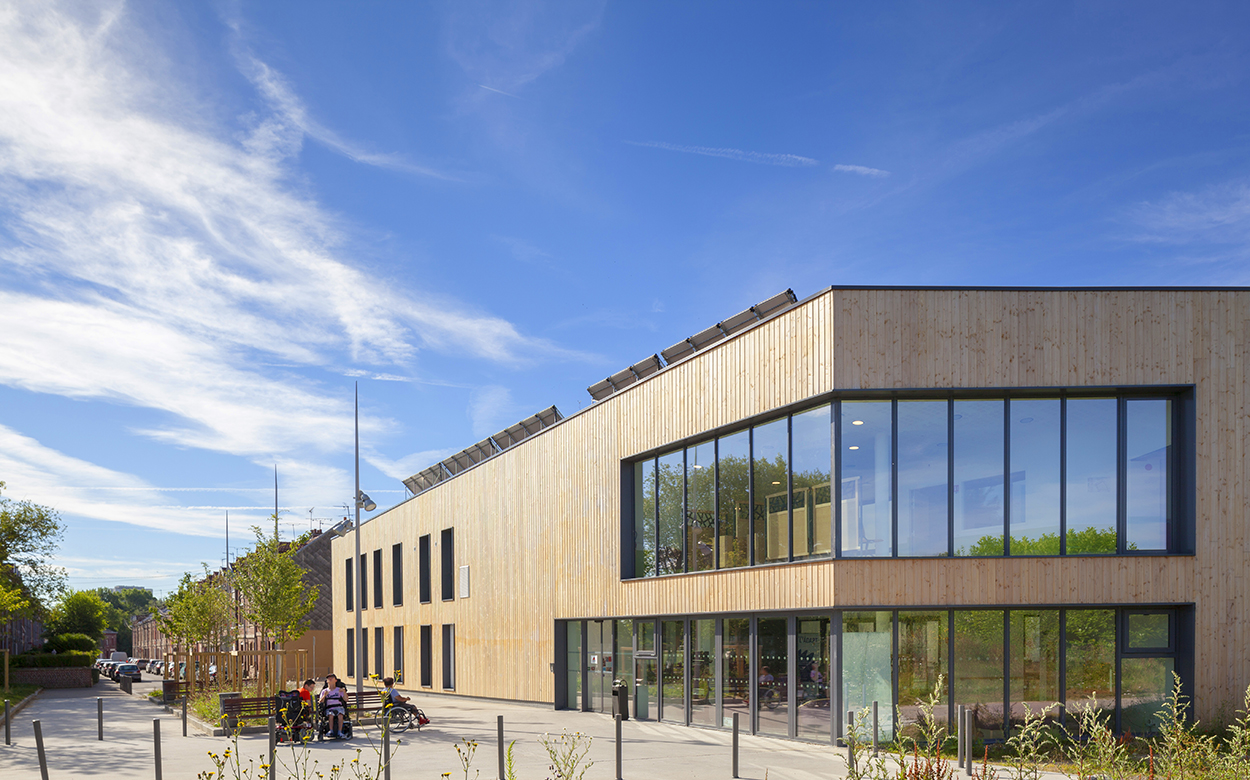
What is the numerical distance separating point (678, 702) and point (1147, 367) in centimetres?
1203

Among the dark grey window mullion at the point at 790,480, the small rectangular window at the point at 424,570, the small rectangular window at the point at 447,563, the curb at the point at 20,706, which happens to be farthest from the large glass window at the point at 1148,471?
the small rectangular window at the point at 424,570

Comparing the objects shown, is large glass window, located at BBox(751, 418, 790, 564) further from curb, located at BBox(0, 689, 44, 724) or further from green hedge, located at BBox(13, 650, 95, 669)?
green hedge, located at BBox(13, 650, 95, 669)

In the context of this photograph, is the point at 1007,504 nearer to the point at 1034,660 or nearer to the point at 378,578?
the point at 1034,660

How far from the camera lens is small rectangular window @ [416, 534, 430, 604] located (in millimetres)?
40906

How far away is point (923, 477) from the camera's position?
59.1 feet

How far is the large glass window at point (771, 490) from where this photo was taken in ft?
64.5

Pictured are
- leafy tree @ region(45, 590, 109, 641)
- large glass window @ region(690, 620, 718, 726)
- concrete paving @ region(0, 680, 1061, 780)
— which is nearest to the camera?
concrete paving @ region(0, 680, 1061, 780)

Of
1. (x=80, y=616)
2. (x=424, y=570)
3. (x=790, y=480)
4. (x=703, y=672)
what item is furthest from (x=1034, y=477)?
(x=80, y=616)

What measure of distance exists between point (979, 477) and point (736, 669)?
6.41 m

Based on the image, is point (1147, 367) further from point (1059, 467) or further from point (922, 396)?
point (922, 396)

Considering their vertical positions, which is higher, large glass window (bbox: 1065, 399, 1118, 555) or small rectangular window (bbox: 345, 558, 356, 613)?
large glass window (bbox: 1065, 399, 1118, 555)

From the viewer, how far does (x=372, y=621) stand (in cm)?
4881

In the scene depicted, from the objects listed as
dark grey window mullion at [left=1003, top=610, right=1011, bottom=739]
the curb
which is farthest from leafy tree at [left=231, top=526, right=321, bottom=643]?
dark grey window mullion at [left=1003, top=610, right=1011, bottom=739]

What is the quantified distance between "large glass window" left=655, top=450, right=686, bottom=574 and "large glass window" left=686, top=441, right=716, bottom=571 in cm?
25
